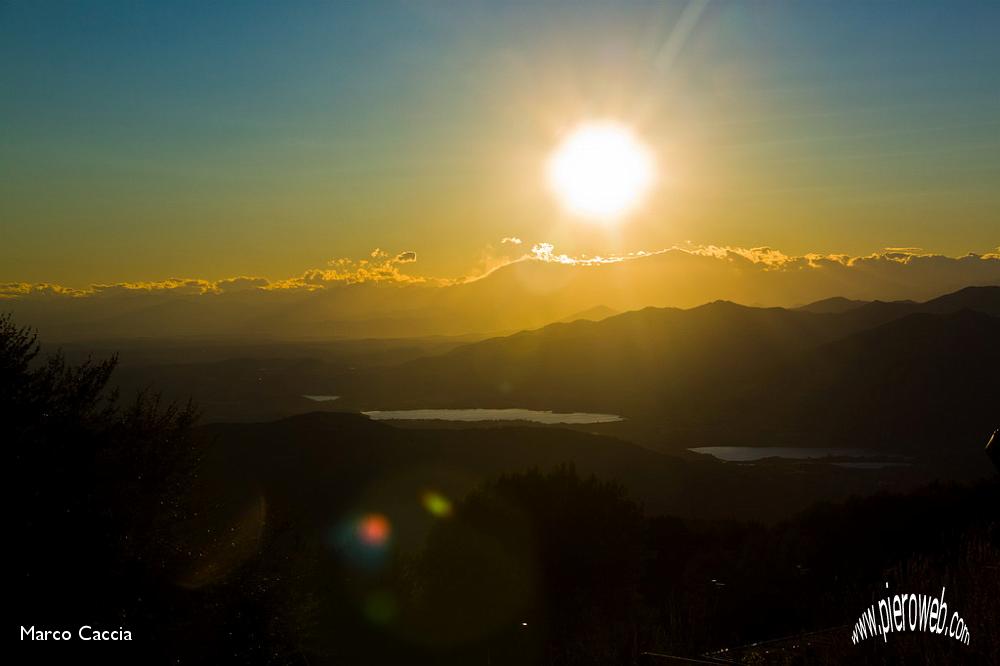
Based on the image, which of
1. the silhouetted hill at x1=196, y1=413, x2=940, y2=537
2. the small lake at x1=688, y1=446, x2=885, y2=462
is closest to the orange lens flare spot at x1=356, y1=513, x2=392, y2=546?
the silhouetted hill at x1=196, y1=413, x2=940, y2=537

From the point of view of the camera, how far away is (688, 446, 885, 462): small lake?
154250 mm

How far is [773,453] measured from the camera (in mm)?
162750

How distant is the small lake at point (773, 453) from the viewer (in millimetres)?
154250

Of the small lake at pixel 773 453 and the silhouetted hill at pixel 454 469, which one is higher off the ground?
the silhouetted hill at pixel 454 469

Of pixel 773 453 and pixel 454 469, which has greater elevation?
pixel 454 469

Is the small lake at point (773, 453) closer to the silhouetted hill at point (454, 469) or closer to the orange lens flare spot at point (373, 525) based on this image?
the silhouetted hill at point (454, 469)

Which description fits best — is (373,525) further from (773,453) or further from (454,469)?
(773,453)

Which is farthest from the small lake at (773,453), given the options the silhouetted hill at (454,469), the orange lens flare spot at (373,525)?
the orange lens flare spot at (373,525)

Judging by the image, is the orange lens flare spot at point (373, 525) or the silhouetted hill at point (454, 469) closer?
the orange lens flare spot at point (373, 525)

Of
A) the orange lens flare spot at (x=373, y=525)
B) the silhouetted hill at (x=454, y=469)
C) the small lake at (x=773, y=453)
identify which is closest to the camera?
the orange lens flare spot at (x=373, y=525)

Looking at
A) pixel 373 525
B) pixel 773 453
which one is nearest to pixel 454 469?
pixel 373 525

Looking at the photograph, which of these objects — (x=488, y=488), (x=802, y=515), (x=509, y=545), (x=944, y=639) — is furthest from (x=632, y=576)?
(x=944, y=639)

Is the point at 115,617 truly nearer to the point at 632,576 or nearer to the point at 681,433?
the point at 632,576

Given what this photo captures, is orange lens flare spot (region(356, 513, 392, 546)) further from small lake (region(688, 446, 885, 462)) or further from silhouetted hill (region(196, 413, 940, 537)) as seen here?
small lake (region(688, 446, 885, 462))
